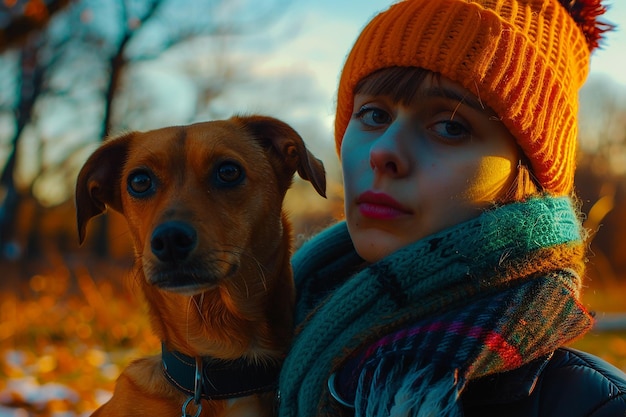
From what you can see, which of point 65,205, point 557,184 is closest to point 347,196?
point 557,184

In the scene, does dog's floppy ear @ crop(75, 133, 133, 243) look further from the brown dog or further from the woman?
the woman

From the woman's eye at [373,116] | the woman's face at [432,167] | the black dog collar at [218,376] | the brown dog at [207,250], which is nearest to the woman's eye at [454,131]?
the woman's face at [432,167]

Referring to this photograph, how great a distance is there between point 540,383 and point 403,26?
1.21 m

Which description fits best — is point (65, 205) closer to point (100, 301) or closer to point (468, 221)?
point (100, 301)

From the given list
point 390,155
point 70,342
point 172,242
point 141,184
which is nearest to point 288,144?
point 141,184

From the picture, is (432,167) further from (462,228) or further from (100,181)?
(100,181)

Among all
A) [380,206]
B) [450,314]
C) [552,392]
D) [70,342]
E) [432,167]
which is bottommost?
[70,342]

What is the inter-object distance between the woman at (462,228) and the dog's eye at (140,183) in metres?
0.84

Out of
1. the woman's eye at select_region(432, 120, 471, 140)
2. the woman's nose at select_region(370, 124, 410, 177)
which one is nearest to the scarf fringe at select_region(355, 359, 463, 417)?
the woman's nose at select_region(370, 124, 410, 177)

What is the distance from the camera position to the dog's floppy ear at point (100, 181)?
262 centimetres

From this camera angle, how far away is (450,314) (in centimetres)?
173

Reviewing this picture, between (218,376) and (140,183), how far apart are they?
0.85 metres

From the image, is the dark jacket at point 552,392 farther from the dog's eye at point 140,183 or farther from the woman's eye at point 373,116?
the dog's eye at point 140,183

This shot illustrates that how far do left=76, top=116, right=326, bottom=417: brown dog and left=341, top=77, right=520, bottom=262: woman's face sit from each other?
553mm
